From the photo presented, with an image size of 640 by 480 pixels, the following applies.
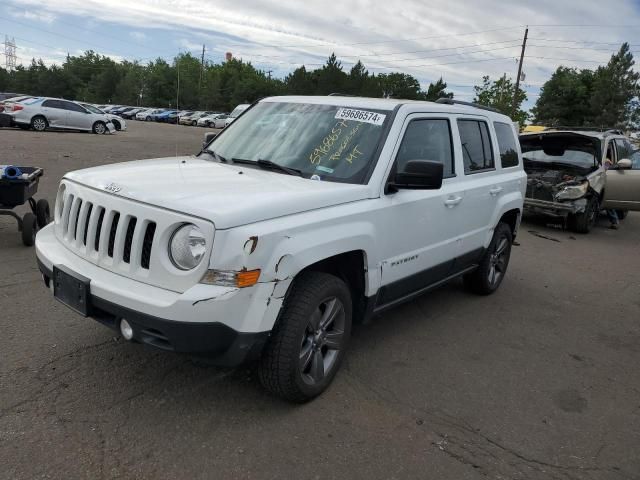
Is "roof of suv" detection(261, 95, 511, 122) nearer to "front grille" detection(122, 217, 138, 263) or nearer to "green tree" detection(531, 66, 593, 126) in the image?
"front grille" detection(122, 217, 138, 263)

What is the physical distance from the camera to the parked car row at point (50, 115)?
22.8m

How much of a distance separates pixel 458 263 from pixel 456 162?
923 millimetres

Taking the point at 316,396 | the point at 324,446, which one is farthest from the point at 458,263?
the point at 324,446

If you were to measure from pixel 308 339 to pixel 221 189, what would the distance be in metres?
1.05

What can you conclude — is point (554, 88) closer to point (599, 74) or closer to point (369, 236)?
point (599, 74)

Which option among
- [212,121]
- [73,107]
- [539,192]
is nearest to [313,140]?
[539,192]

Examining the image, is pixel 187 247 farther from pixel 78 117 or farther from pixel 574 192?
pixel 78 117

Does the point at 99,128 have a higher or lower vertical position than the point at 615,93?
lower

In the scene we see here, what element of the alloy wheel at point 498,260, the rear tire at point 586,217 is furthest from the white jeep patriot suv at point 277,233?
the rear tire at point 586,217

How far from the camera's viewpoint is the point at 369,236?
3520 millimetres

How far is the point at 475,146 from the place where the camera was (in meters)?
5.09

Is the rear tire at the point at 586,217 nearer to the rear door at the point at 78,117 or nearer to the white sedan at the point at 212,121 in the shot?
the rear door at the point at 78,117

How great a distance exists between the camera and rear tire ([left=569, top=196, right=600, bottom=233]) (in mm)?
10438

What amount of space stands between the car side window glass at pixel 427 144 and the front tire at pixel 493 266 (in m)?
1.39
